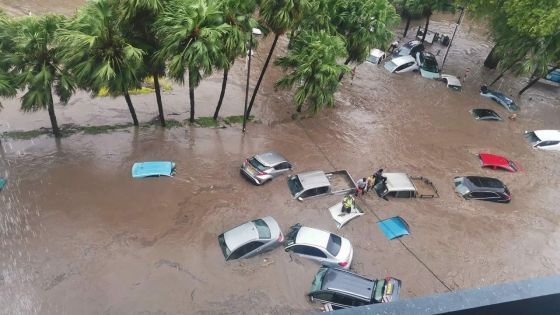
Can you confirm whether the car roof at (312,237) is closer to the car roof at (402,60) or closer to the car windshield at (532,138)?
the car windshield at (532,138)

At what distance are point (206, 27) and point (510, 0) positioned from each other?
20.5 metres

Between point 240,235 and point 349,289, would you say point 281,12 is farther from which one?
point 349,289

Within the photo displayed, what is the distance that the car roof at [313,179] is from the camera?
784 inches

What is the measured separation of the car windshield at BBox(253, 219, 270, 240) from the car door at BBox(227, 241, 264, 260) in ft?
1.03

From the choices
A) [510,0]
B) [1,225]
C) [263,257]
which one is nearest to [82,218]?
[1,225]

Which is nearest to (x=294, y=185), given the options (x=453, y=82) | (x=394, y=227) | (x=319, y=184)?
(x=319, y=184)

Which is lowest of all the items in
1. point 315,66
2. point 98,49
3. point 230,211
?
point 230,211

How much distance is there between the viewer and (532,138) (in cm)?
2736

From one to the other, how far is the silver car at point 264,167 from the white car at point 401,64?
52.9 ft

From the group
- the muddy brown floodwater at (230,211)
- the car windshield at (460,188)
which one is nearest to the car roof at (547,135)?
the muddy brown floodwater at (230,211)

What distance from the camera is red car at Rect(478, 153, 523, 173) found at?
941 inches

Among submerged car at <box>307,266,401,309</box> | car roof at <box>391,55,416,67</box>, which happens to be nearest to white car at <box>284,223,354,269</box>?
submerged car at <box>307,266,401,309</box>

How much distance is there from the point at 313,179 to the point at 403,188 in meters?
4.55

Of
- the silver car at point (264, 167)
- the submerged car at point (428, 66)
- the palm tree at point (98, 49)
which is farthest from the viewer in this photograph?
the submerged car at point (428, 66)
